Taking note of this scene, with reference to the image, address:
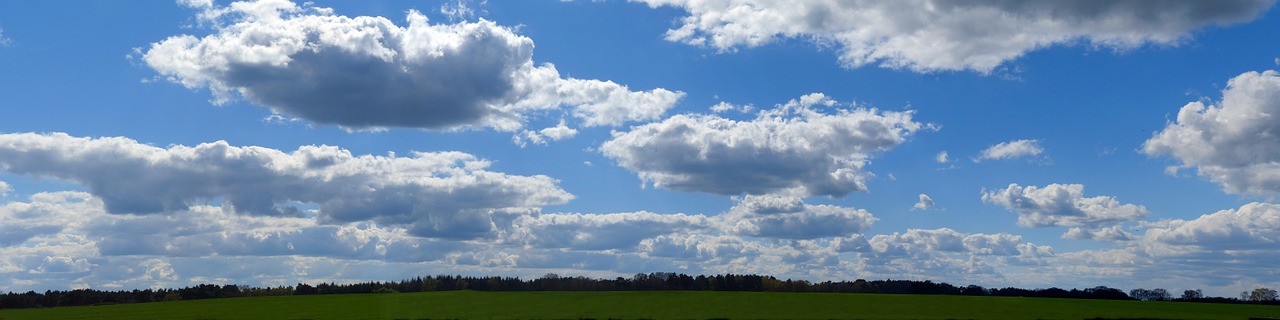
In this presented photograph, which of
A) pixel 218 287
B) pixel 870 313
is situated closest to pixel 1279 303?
pixel 870 313

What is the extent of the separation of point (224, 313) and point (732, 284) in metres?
88.2

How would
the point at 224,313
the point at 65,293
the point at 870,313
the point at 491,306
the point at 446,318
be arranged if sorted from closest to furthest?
1. the point at 446,318
2. the point at 870,313
3. the point at 491,306
4. the point at 224,313
5. the point at 65,293

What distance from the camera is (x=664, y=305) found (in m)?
92.3

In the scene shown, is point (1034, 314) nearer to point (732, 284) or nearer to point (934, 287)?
point (934, 287)

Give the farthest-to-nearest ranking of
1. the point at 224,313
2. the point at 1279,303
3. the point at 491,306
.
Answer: the point at 1279,303 < the point at 224,313 < the point at 491,306

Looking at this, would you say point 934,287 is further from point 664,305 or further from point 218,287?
point 218,287

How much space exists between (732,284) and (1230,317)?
82012 mm

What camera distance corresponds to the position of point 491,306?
298ft

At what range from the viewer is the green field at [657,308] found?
272 feet

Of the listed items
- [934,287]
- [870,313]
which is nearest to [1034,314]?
[870,313]

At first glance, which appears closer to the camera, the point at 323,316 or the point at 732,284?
the point at 323,316

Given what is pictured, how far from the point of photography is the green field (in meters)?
82.9

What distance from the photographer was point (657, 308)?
88.3 meters

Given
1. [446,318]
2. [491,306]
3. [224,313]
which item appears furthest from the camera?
[224,313]
